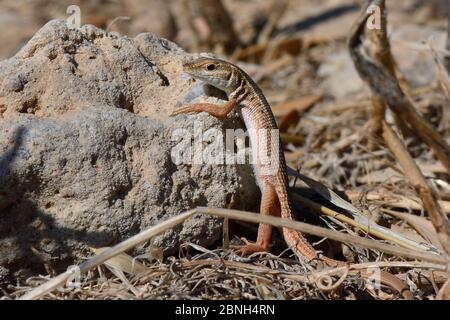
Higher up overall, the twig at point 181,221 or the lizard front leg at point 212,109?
the lizard front leg at point 212,109

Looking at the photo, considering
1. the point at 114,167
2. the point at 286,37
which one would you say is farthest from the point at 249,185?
the point at 286,37

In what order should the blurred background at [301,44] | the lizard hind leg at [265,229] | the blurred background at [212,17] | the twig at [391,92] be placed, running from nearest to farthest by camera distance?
1. the lizard hind leg at [265,229]
2. the twig at [391,92]
3. the blurred background at [301,44]
4. the blurred background at [212,17]

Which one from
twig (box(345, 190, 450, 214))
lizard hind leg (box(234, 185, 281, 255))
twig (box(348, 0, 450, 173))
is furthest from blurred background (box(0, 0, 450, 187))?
lizard hind leg (box(234, 185, 281, 255))

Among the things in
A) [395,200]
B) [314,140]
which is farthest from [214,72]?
[314,140]

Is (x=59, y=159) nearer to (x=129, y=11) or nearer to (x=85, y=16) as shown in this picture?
(x=85, y=16)

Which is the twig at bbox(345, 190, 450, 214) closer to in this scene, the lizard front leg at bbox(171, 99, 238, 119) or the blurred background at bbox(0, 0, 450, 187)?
the blurred background at bbox(0, 0, 450, 187)

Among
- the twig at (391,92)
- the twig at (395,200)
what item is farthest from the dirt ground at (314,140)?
the twig at (391,92)

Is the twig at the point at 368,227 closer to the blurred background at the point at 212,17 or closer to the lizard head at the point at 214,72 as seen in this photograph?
the lizard head at the point at 214,72
